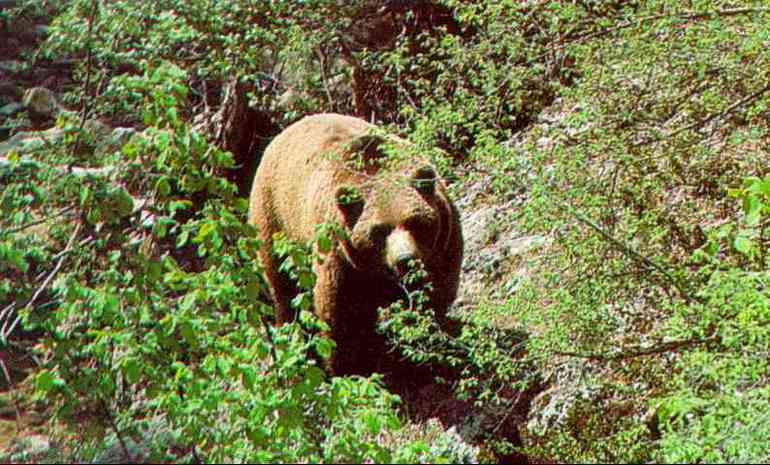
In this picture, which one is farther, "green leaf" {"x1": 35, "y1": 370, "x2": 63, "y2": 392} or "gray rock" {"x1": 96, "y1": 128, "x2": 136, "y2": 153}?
"gray rock" {"x1": 96, "y1": 128, "x2": 136, "y2": 153}

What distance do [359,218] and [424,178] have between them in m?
0.53

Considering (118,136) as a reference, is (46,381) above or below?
above

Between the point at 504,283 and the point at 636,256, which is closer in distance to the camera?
the point at 636,256

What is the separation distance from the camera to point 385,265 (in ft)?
20.6

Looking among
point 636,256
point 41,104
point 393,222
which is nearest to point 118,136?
point 41,104

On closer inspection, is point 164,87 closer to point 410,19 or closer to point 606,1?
point 606,1

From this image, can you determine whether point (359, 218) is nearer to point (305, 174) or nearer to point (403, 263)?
point (403, 263)

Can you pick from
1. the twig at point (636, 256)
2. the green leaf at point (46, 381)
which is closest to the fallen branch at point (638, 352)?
the twig at point (636, 256)

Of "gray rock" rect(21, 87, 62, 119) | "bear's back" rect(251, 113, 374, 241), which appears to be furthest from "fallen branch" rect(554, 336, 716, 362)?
"gray rock" rect(21, 87, 62, 119)

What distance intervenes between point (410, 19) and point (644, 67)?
5459 mm

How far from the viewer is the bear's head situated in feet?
19.8

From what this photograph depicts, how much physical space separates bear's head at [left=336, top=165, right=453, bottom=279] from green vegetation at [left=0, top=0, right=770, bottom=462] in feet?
0.91

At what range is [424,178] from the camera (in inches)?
239

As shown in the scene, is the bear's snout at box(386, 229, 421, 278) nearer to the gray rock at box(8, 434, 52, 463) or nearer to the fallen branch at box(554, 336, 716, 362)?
the fallen branch at box(554, 336, 716, 362)
